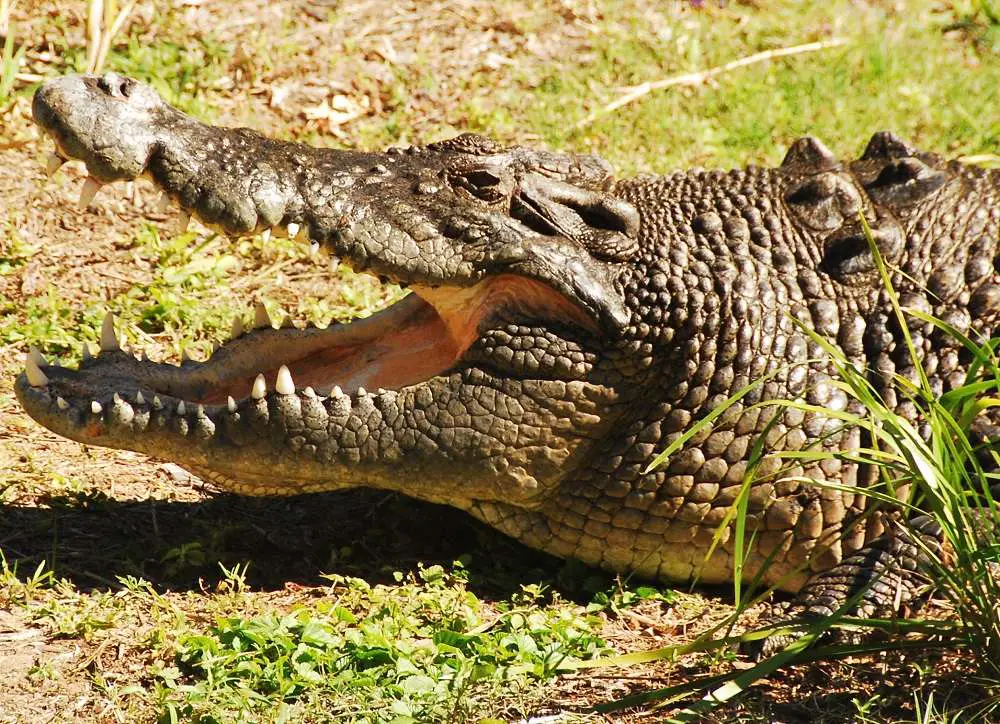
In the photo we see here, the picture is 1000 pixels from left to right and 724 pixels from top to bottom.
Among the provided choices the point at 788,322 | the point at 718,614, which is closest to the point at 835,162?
the point at 788,322

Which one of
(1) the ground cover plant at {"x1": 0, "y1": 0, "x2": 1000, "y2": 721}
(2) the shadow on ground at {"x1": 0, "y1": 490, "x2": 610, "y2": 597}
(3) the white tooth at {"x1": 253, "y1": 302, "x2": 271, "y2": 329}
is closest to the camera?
(1) the ground cover plant at {"x1": 0, "y1": 0, "x2": 1000, "y2": 721}

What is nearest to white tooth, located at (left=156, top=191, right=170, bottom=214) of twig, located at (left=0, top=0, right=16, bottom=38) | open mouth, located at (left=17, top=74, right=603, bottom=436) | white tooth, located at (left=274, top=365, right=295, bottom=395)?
open mouth, located at (left=17, top=74, right=603, bottom=436)

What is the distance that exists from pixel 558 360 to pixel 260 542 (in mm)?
1245

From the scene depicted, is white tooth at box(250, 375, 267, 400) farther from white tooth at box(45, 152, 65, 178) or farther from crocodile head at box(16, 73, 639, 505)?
white tooth at box(45, 152, 65, 178)

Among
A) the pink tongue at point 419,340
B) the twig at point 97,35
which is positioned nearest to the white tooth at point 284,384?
the pink tongue at point 419,340

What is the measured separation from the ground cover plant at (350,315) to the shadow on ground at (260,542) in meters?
0.01

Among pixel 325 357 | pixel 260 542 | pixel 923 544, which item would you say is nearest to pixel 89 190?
pixel 325 357

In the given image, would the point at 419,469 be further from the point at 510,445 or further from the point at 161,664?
the point at 161,664

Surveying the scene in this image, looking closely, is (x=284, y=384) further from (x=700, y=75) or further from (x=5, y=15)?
(x=700, y=75)

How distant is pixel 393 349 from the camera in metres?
4.57

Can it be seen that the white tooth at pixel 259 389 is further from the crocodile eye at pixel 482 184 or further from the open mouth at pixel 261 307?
the crocodile eye at pixel 482 184

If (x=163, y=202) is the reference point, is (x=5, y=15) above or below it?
above

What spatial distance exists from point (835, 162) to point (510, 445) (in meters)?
1.69

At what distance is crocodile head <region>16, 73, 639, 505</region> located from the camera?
13.0 ft
